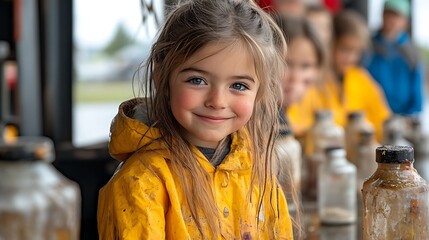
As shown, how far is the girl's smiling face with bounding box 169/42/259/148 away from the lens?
1322mm

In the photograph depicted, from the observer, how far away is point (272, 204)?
1.46 m

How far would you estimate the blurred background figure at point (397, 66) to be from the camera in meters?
4.68

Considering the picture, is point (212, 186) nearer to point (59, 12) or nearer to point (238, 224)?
point (238, 224)

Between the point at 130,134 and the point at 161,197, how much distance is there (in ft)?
0.40

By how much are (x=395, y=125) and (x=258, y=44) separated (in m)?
1.80

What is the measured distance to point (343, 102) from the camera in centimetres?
372

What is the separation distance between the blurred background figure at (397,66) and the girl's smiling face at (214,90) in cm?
348

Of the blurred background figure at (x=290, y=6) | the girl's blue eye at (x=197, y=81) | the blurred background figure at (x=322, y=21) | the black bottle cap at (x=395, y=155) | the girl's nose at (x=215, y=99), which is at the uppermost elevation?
the blurred background figure at (x=290, y=6)

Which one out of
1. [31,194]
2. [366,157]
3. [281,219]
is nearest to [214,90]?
[281,219]

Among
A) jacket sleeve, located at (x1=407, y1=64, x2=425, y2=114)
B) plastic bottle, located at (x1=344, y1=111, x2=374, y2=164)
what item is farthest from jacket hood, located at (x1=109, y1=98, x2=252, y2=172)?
jacket sleeve, located at (x1=407, y1=64, x2=425, y2=114)

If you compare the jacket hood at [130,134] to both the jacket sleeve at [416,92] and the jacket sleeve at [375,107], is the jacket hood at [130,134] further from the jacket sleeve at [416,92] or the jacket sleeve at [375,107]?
the jacket sleeve at [416,92]

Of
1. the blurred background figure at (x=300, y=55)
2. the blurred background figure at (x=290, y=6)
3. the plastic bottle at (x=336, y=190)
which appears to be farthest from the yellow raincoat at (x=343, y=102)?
the plastic bottle at (x=336, y=190)

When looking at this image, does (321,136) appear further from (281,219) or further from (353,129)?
(281,219)

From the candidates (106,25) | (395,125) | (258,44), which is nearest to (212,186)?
(258,44)
